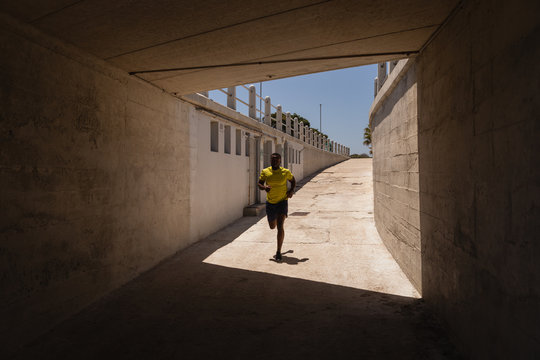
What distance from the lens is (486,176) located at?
92.7 inches

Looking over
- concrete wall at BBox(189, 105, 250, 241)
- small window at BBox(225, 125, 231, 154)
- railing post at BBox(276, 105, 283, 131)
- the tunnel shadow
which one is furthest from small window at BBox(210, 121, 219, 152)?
railing post at BBox(276, 105, 283, 131)

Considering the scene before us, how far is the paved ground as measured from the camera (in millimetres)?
2926

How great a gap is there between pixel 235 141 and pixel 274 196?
438 centimetres

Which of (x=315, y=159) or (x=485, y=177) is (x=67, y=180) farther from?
(x=315, y=159)

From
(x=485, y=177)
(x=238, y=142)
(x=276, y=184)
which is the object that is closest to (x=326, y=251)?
(x=276, y=184)

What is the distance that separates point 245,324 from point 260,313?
30 cm

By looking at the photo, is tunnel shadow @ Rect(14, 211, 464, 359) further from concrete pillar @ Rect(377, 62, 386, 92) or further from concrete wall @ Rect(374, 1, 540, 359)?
concrete pillar @ Rect(377, 62, 386, 92)

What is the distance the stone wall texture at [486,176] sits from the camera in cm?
186

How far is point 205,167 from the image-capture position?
7535 millimetres

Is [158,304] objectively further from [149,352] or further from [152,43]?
[152,43]

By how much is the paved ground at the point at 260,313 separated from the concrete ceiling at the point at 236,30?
295cm

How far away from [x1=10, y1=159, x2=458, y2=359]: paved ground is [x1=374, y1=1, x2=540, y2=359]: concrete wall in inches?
21.2

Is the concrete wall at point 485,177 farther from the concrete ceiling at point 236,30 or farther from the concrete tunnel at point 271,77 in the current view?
the concrete ceiling at point 236,30

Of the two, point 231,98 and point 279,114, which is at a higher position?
point 279,114
